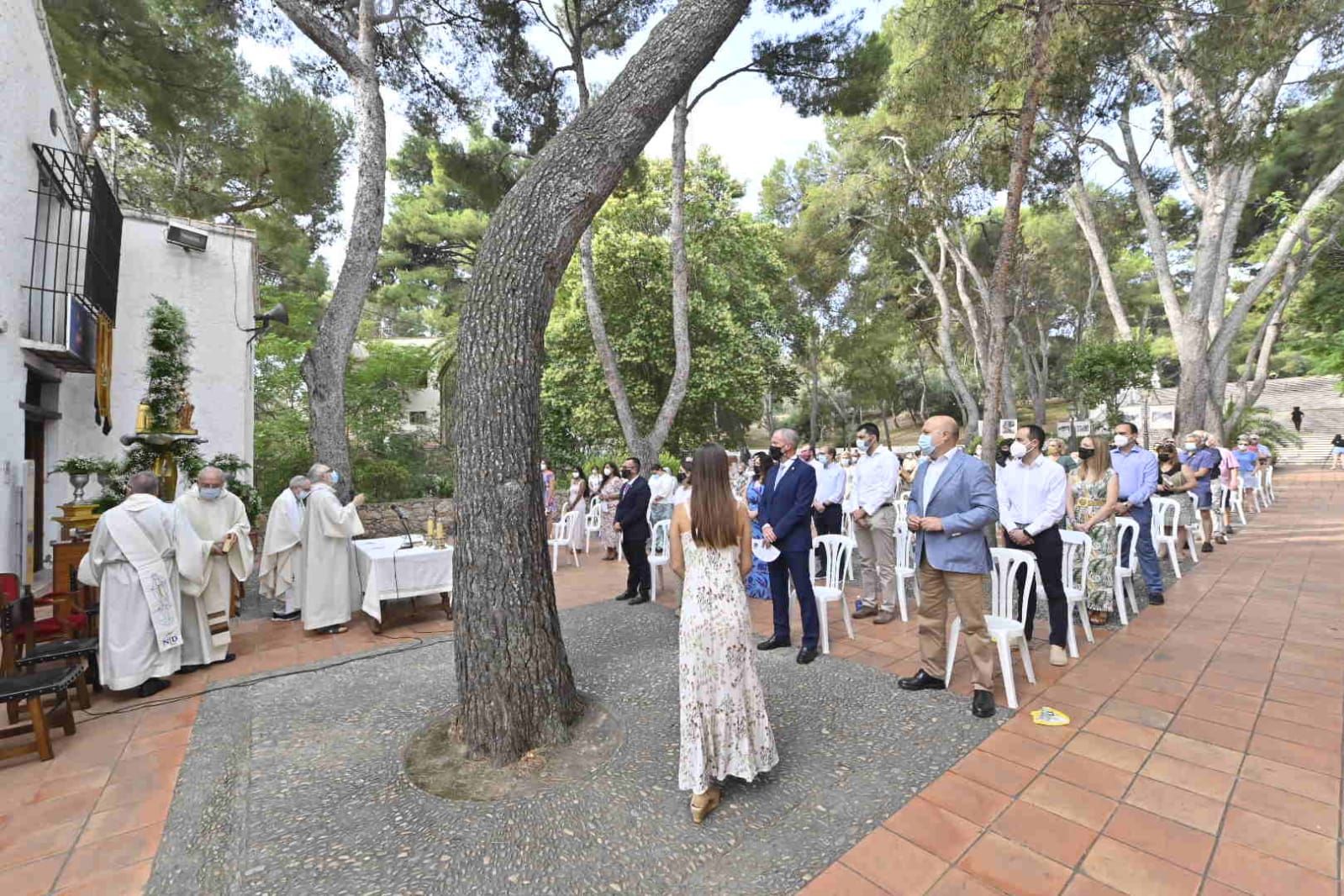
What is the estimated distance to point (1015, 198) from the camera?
6348 millimetres

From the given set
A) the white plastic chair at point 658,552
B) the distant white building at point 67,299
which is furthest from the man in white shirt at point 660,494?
the distant white building at point 67,299

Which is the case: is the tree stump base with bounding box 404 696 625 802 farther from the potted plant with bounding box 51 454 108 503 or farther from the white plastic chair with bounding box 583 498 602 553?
the white plastic chair with bounding box 583 498 602 553

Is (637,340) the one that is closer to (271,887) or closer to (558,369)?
(558,369)

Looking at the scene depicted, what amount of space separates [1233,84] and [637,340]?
11726mm

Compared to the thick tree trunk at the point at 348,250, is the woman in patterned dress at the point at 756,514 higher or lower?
lower

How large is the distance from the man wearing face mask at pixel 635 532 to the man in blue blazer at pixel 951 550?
9.87 feet

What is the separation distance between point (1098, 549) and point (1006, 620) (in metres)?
2.04

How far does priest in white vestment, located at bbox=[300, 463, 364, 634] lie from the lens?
18.4 ft

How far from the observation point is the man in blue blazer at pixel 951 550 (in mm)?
3463

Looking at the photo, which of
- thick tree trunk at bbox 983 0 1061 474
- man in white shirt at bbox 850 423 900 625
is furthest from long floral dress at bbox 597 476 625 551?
thick tree trunk at bbox 983 0 1061 474

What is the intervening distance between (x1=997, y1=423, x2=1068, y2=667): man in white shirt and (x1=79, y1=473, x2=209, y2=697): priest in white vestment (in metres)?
6.04

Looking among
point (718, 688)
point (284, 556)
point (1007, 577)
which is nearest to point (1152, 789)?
point (1007, 577)

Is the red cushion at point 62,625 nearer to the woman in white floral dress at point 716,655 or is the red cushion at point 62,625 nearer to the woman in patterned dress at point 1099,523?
the woman in white floral dress at point 716,655

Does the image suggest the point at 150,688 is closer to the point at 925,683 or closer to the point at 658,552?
the point at 658,552
